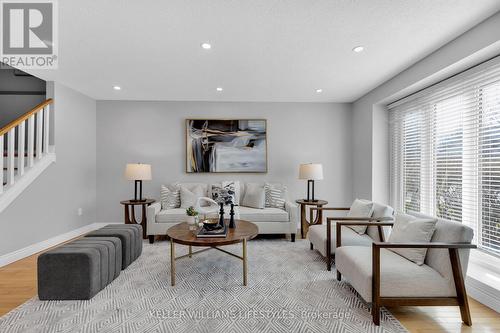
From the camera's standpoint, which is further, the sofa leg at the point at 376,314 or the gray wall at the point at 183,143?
the gray wall at the point at 183,143

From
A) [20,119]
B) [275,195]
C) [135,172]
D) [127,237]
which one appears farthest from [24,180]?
[275,195]

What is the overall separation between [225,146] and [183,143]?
836 millimetres

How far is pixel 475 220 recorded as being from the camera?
2529mm

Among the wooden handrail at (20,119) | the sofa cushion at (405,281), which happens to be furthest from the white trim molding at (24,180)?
the sofa cushion at (405,281)

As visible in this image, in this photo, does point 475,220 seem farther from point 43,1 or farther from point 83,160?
point 83,160

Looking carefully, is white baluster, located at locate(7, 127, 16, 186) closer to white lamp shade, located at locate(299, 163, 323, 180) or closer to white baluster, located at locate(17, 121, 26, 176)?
white baluster, located at locate(17, 121, 26, 176)

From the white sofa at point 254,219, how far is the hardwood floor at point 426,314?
1533mm

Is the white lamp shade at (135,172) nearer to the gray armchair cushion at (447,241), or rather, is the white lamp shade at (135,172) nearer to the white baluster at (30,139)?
the white baluster at (30,139)

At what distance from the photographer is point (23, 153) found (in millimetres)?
3078

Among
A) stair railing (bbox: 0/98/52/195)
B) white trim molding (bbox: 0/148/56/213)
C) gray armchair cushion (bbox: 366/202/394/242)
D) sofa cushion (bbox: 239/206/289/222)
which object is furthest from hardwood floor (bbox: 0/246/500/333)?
sofa cushion (bbox: 239/206/289/222)

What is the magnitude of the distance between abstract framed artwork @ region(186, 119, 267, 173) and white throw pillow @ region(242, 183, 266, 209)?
1.51 feet

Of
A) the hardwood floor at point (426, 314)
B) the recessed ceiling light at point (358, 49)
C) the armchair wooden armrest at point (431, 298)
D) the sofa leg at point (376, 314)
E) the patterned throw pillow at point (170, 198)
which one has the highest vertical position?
the recessed ceiling light at point (358, 49)

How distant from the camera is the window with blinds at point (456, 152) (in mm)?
2369

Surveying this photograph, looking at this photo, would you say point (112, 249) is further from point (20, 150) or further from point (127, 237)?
point (20, 150)
